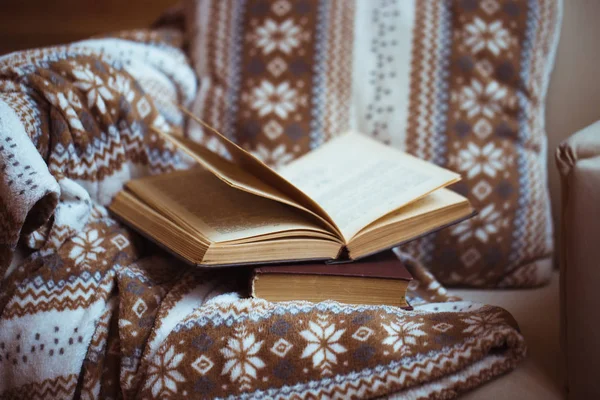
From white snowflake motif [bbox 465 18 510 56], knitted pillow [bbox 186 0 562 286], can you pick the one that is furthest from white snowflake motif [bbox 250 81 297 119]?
white snowflake motif [bbox 465 18 510 56]

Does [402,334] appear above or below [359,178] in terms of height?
below

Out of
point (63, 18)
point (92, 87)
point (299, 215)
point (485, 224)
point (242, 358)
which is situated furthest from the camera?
point (63, 18)

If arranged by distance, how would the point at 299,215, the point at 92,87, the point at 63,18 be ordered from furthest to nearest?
the point at 63,18
the point at 92,87
the point at 299,215

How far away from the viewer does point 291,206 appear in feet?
2.58

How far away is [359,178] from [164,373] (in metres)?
0.41

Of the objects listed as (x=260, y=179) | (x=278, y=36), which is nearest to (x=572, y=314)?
(x=260, y=179)

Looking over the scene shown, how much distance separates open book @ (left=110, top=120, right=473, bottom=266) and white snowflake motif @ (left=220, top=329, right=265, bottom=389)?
0.10 m

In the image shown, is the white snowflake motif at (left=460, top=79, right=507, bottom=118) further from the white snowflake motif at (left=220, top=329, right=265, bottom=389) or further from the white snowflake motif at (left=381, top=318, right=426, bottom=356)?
the white snowflake motif at (left=220, top=329, right=265, bottom=389)

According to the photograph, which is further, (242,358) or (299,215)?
(299,215)

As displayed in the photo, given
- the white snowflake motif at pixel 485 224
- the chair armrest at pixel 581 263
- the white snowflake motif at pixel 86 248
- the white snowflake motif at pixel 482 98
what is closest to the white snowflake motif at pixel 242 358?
the white snowflake motif at pixel 86 248

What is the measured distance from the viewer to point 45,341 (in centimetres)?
71

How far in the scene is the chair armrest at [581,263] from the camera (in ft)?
2.16

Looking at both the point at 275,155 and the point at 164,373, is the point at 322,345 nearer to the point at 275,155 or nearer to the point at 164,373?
the point at 164,373

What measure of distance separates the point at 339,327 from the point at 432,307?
0.20m
